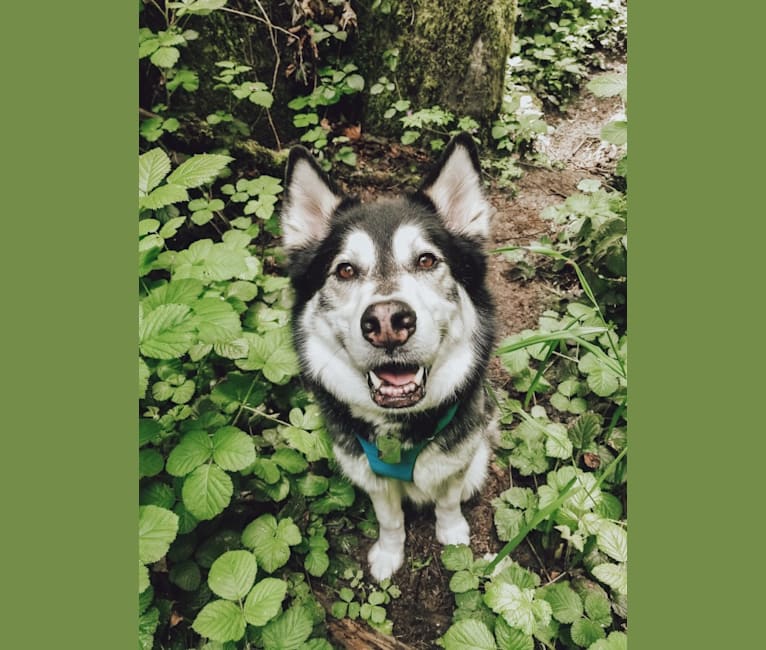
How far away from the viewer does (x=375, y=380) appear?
1845mm

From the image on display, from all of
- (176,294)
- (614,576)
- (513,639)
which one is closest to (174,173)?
(176,294)

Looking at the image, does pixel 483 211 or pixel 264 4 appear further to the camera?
pixel 264 4

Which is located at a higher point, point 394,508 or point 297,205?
point 297,205

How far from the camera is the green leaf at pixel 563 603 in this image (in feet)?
6.00

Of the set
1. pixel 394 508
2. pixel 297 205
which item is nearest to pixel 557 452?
pixel 394 508

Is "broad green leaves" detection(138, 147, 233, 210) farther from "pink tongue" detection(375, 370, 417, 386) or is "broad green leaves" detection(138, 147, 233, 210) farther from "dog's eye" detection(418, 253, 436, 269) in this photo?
"pink tongue" detection(375, 370, 417, 386)

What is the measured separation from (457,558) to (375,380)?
931 mm

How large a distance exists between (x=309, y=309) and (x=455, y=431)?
0.88 meters

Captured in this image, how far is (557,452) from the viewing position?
7.61 feet

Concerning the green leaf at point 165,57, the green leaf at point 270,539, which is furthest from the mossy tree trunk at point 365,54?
the green leaf at point 270,539

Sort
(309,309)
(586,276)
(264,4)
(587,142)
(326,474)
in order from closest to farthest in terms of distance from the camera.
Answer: (309,309)
(326,474)
(586,276)
(264,4)
(587,142)

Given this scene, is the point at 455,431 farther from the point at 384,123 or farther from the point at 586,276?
the point at 384,123

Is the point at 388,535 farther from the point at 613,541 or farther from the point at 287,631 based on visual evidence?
the point at 613,541

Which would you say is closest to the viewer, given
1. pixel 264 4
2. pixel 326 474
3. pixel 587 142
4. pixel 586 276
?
pixel 326 474
